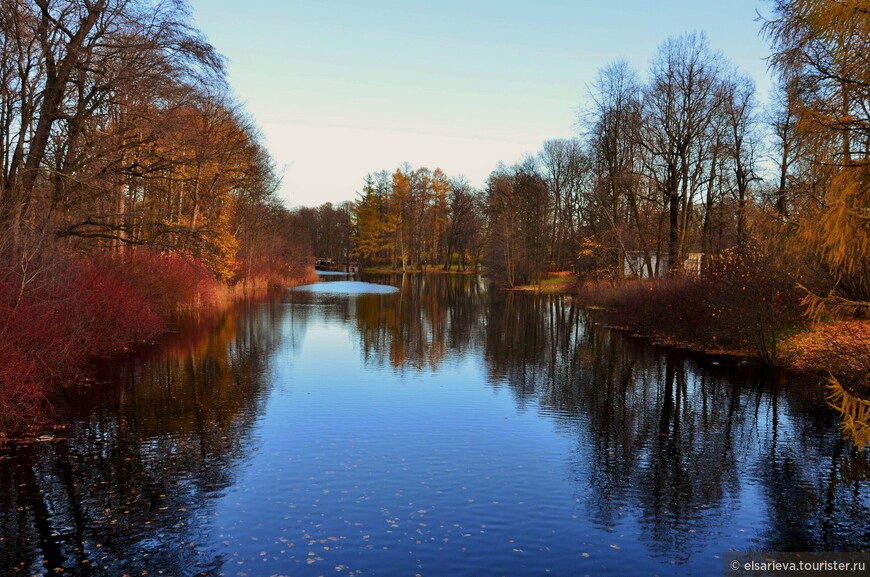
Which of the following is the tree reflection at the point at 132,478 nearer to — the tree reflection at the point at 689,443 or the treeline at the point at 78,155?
the treeline at the point at 78,155

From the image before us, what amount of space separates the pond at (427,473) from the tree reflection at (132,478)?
0.12 ft

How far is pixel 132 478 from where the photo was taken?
9367mm

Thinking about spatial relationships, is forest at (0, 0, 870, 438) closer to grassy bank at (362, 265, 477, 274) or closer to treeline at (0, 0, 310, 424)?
treeline at (0, 0, 310, 424)

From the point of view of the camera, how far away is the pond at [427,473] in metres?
7.23

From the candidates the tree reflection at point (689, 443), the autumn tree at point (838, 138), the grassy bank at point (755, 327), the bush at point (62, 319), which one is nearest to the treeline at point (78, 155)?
the bush at point (62, 319)

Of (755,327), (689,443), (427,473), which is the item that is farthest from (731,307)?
(427,473)

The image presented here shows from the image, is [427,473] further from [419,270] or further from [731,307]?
[419,270]

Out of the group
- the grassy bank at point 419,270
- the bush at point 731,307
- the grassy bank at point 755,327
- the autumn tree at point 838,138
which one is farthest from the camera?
the grassy bank at point 419,270

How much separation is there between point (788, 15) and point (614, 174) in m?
30.7

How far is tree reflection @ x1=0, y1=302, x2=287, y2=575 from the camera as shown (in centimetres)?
698

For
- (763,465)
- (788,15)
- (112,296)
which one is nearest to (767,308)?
(763,465)

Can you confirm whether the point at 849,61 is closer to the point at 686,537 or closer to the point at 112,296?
the point at 686,537

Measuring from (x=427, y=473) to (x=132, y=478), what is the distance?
4301 millimetres

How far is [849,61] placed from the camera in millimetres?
8531
